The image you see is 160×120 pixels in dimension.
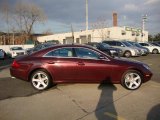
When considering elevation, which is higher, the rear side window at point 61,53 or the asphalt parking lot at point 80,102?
the rear side window at point 61,53

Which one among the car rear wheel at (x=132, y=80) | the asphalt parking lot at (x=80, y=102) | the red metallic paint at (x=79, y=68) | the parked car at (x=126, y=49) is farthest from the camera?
the parked car at (x=126, y=49)

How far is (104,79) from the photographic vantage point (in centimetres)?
873

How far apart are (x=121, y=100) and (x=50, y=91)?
2.49m

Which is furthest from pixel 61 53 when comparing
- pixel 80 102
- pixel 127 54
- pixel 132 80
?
pixel 127 54

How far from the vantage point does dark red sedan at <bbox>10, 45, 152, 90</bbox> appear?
28.3 ft

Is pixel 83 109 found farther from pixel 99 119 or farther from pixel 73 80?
pixel 73 80

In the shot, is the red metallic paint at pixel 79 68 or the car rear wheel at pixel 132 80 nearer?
the red metallic paint at pixel 79 68

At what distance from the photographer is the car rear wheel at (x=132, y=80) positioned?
8.73 m

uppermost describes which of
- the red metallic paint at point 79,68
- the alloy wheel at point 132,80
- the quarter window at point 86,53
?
the quarter window at point 86,53

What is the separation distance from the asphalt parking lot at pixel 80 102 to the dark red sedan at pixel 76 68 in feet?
1.09

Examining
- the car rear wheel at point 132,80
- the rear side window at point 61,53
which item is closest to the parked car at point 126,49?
the car rear wheel at point 132,80

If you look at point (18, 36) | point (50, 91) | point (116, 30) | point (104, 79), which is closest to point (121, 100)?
point (104, 79)

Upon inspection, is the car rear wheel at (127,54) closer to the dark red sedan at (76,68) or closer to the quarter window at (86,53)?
the dark red sedan at (76,68)

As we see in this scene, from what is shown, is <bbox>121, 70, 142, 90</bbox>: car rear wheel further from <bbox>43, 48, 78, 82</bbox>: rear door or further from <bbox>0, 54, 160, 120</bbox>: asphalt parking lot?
<bbox>43, 48, 78, 82</bbox>: rear door
